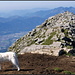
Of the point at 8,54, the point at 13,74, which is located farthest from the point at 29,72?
the point at 8,54

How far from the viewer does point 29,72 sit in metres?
20.4

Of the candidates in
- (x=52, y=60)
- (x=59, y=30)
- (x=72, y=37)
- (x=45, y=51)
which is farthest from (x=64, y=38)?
(x=52, y=60)

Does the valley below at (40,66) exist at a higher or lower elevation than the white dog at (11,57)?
lower

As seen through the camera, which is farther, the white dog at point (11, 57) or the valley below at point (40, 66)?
the white dog at point (11, 57)

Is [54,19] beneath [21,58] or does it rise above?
above

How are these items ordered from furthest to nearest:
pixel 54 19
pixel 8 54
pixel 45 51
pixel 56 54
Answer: pixel 54 19 → pixel 45 51 → pixel 56 54 → pixel 8 54

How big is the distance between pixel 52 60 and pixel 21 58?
392 cm

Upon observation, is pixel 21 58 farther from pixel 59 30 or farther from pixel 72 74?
pixel 59 30

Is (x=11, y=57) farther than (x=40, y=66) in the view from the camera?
→ No

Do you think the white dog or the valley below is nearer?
the valley below

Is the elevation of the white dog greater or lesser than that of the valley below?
greater

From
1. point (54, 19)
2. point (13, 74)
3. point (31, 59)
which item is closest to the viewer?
point (13, 74)

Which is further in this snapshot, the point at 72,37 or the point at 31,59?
the point at 72,37

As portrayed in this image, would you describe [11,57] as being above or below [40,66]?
above
